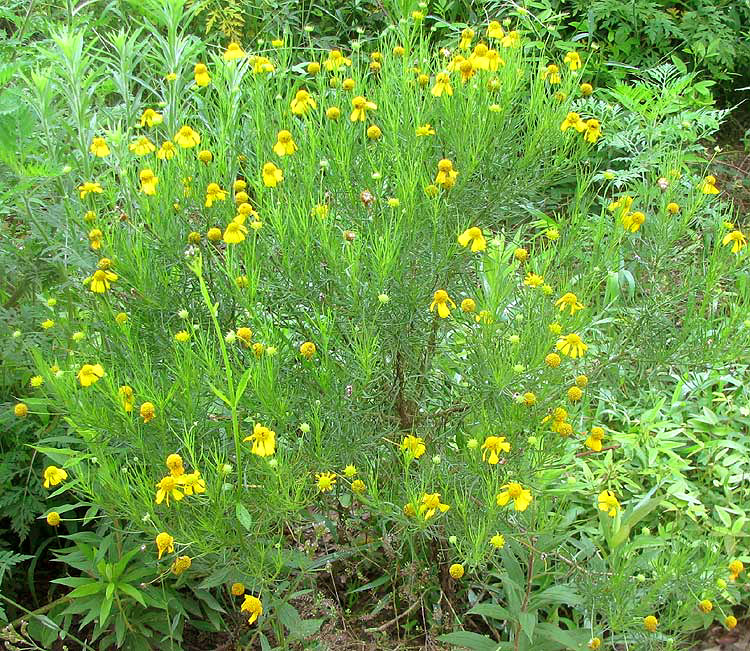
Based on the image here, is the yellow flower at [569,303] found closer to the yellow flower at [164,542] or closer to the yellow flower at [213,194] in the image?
the yellow flower at [213,194]

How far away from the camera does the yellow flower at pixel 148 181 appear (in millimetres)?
1740

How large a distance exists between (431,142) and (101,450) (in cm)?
105

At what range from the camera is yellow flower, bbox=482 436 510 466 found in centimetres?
167

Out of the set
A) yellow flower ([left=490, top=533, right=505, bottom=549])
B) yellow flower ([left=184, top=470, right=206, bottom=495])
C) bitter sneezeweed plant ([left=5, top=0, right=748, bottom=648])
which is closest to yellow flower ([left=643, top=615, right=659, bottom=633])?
bitter sneezeweed plant ([left=5, top=0, right=748, bottom=648])

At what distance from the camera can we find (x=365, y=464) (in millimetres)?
1980

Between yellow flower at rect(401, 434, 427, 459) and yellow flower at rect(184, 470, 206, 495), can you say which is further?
yellow flower at rect(401, 434, 427, 459)

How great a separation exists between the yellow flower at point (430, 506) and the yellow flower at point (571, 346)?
0.40 metres

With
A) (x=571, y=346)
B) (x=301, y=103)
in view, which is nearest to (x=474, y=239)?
(x=571, y=346)

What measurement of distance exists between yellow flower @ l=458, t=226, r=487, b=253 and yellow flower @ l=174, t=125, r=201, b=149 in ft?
2.12

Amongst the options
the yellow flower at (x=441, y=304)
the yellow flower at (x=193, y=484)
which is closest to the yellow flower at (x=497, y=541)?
the yellow flower at (x=441, y=304)

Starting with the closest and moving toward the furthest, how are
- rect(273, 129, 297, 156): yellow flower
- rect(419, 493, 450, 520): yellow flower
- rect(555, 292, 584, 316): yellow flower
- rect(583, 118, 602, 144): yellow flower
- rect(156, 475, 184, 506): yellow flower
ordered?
rect(156, 475, 184, 506): yellow flower < rect(419, 493, 450, 520): yellow flower < rect(555, 292, 584, 316): yellow flower < rect(273, 129, 297, 156): yellow flower < rect(583, 118, 602, 144): yellow flower

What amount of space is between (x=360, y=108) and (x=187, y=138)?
1.33ft

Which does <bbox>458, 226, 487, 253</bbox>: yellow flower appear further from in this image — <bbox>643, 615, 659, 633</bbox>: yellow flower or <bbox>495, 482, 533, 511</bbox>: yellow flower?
<bbox>643, 615, 659, 633</bbox>: yellow flower

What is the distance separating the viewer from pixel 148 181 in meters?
1.76
